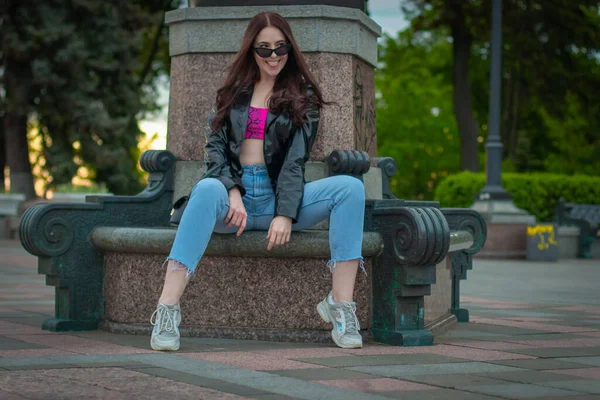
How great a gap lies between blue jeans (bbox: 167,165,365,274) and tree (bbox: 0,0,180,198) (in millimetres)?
23052

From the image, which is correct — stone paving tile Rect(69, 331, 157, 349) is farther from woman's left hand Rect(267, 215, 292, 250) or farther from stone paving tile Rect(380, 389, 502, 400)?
stone paving tile Rect(380, 389, 502, 400)

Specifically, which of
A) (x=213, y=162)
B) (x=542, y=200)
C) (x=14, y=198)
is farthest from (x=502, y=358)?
(x=14, y=198)

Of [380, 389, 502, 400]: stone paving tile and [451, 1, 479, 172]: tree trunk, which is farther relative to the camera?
[451, 1, 479, 172]: tree trunk

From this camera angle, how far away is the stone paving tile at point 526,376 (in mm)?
4691

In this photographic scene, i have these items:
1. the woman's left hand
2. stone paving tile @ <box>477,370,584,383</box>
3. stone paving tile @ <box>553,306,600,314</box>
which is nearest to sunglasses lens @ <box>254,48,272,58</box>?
the woman's left hand

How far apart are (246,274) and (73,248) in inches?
46.8

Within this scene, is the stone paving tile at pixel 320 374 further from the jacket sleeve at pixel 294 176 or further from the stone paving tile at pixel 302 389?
the jacket sleeve at pixel 294 176

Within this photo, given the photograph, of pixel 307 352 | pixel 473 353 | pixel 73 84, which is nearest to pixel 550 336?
pixel 473 353

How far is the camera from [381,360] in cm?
534

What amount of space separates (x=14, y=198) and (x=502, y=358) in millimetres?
23288

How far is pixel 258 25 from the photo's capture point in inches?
240

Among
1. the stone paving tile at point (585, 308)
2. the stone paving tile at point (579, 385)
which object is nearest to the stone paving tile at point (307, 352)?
the stone paving tile at point (579, 385)

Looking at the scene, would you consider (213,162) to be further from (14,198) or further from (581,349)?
(14,198)

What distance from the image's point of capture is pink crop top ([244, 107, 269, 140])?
6.01m
